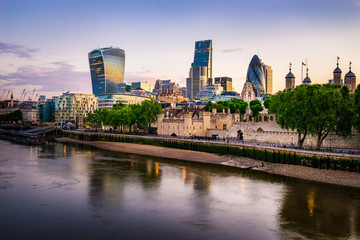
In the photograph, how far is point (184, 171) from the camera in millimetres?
62469

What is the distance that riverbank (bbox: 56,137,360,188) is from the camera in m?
52.3

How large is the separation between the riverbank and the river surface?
3.09m

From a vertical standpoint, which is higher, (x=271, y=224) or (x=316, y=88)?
(x=316, y=88)

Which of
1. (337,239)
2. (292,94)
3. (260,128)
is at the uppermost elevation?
(292,94)

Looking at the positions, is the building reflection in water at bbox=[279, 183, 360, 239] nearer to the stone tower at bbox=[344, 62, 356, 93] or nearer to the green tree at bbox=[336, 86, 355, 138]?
the green tree at bbox=[336, 86, 355, 138]

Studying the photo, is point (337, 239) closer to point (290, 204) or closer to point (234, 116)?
point (290, 204)

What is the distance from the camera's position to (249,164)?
6756 cm

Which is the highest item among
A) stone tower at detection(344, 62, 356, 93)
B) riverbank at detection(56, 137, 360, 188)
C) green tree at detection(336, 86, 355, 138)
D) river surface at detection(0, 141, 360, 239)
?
stone tower at detection(344, 62, 356, 93)

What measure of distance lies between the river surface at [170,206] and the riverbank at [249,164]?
3090mm

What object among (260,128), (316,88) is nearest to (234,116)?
(260,128)

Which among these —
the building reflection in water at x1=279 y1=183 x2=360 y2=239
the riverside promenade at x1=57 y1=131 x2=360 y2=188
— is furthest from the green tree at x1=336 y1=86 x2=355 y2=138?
the building reflection in water at x1=279 y1=183 x2=360 y2=239

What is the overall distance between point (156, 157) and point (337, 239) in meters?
58.4

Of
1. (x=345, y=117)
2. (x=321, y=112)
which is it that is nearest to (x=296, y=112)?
(x=321, y=112)

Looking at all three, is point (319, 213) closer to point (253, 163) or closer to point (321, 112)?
point (321, 112)
